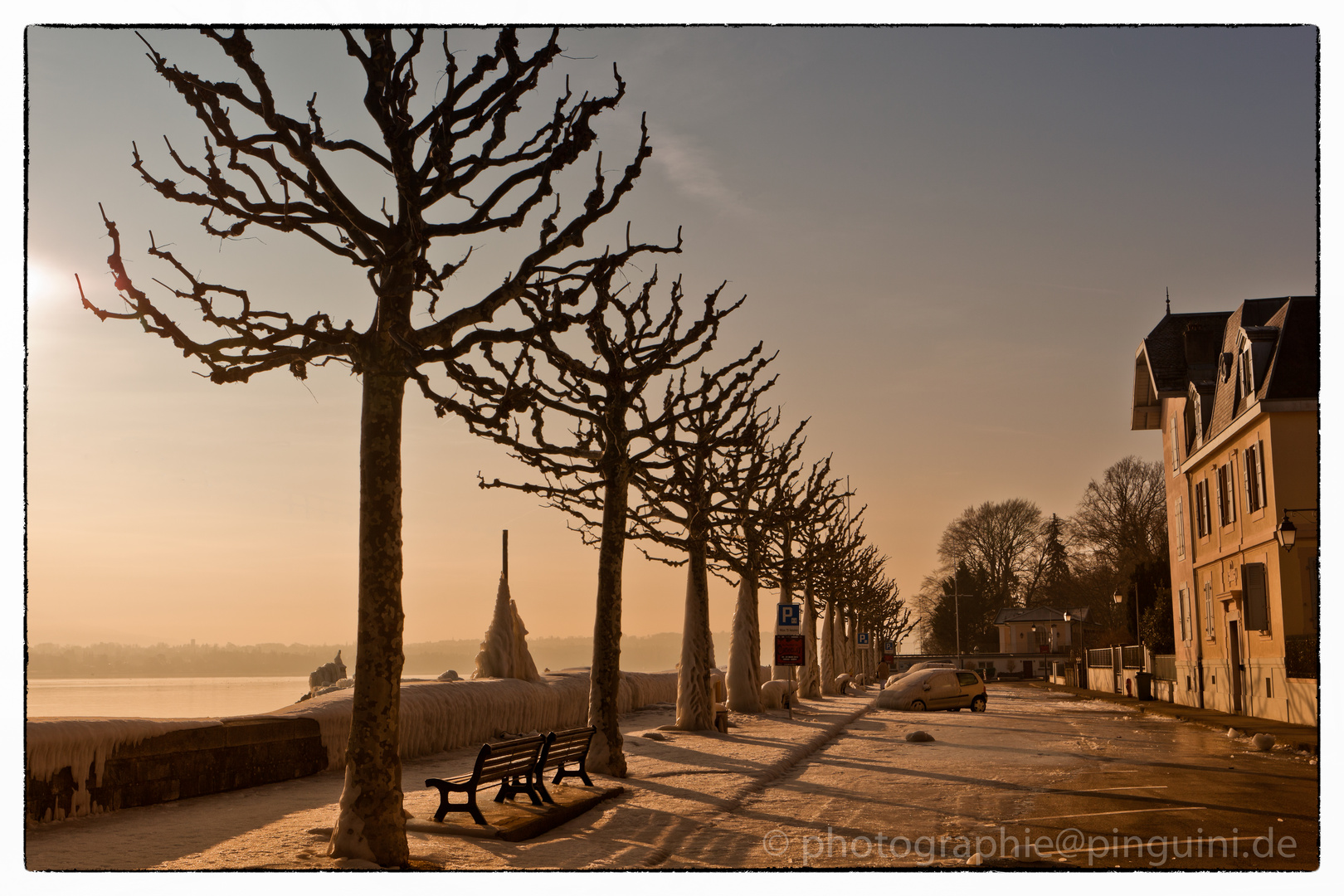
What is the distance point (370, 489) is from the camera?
9234 millimetres

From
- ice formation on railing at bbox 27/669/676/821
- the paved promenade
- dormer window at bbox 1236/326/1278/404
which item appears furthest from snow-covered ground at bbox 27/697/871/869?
dormer window at bbox 1236/326/1278/404

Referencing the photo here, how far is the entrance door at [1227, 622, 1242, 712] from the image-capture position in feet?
102

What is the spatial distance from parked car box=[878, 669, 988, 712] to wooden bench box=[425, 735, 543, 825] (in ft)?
87.1

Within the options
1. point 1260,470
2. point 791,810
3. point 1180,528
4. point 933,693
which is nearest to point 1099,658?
point 1180,528

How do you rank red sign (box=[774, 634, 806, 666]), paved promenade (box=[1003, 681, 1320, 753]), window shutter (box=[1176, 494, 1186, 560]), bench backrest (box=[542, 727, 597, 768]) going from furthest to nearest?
1. window shutter (box=[1176, 494, 1186, 560])
2. red sign (box=[774, 634, 806, 666])
3. paved promenade (box=[1003, 681, 1320, 753])
4. bench backrest (box=[542, 727, 597, 768])

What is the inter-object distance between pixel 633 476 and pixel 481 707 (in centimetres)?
566

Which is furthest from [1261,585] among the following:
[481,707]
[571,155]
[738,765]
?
[571,155]

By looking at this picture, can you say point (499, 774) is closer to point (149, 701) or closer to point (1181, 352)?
point (149, 701)

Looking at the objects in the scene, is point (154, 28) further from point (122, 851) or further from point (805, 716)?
point (805, 716)

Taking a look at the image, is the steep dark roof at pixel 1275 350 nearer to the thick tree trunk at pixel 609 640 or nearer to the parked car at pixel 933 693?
the parked car at pixel 933 693

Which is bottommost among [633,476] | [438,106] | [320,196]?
[633,476]

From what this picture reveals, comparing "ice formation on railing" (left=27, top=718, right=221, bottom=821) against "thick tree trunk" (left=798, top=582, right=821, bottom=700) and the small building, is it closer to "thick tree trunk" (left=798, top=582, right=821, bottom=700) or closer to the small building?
"thick tree trunk" (left=798, top=582, right=821, bottom=700)

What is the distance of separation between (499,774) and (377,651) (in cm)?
237

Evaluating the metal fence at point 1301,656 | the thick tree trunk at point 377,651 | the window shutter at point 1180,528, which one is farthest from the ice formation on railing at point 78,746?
the window shutter at point 1180,528
